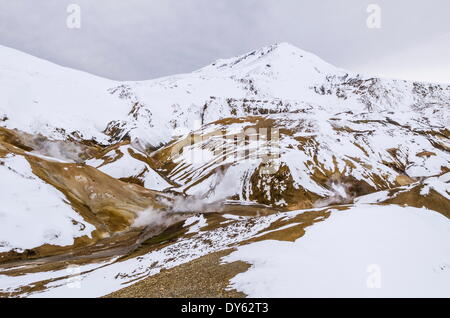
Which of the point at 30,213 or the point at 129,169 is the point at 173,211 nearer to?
the point at 30,213

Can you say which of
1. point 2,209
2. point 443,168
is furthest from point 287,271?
point 443,168

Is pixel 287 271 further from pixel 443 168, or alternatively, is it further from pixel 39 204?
pixel 443 168

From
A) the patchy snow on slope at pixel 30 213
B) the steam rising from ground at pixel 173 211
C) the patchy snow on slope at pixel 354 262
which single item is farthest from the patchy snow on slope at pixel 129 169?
the patchy snow on slope at pixel 354 262

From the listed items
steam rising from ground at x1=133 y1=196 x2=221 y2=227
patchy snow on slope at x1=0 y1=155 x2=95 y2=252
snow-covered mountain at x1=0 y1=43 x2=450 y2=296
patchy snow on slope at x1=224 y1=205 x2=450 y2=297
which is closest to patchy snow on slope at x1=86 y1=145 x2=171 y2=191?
snow-covered mountain at x1=0 y1=43 x2=450 y2=296

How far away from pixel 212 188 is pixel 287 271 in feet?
405

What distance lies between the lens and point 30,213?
77812 millimetres

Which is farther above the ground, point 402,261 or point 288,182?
point 288,182

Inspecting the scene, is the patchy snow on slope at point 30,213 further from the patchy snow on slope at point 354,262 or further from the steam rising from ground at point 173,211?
the patchy snow on slope at point 354,262

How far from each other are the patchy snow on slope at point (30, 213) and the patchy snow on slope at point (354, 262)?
201 ft

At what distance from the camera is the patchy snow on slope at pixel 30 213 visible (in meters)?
71.4

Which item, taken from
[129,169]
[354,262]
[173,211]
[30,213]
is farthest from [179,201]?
[354,262]

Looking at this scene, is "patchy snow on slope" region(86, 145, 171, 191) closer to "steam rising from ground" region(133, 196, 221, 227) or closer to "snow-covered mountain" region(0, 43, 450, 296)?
"snow-covered mountain" region(0, 43, 450, 296)
